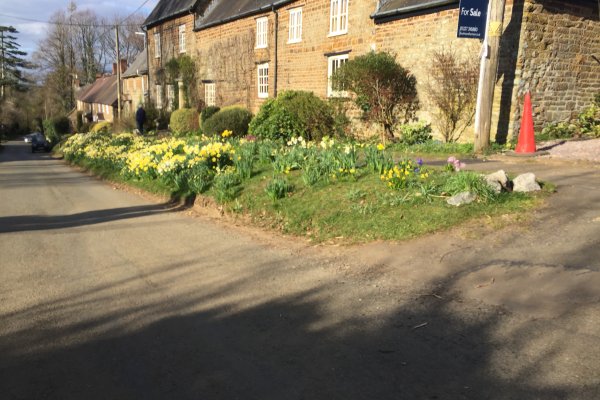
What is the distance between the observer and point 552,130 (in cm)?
1303

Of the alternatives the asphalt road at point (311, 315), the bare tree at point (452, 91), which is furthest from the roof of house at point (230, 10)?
the asphalt road at point (311, 315)

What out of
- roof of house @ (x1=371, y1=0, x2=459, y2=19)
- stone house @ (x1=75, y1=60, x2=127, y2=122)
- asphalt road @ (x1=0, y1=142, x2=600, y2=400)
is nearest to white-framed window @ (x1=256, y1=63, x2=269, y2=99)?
roof of house @ (x1=371, y1=0, x2=459, y2=19)

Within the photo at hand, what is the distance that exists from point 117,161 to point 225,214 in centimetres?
978

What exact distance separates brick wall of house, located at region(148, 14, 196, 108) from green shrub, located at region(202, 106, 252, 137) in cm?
1116

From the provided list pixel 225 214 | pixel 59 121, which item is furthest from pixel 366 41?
pixel 59 121

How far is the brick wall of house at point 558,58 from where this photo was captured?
12297 millimetres

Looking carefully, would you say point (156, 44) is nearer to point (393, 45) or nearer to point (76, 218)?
point (393, 45)

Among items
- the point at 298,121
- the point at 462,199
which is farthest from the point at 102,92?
the point at 462,199

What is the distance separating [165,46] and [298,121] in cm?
2179

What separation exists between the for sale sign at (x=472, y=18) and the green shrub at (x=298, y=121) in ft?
22.8

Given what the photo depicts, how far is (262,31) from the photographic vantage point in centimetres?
2364

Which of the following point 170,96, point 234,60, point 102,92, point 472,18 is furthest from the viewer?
point 102,92

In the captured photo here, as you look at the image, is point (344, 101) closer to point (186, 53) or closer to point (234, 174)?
point (234, 174)

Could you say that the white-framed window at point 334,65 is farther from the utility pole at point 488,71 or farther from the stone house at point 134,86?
the stone house at point 134,86
